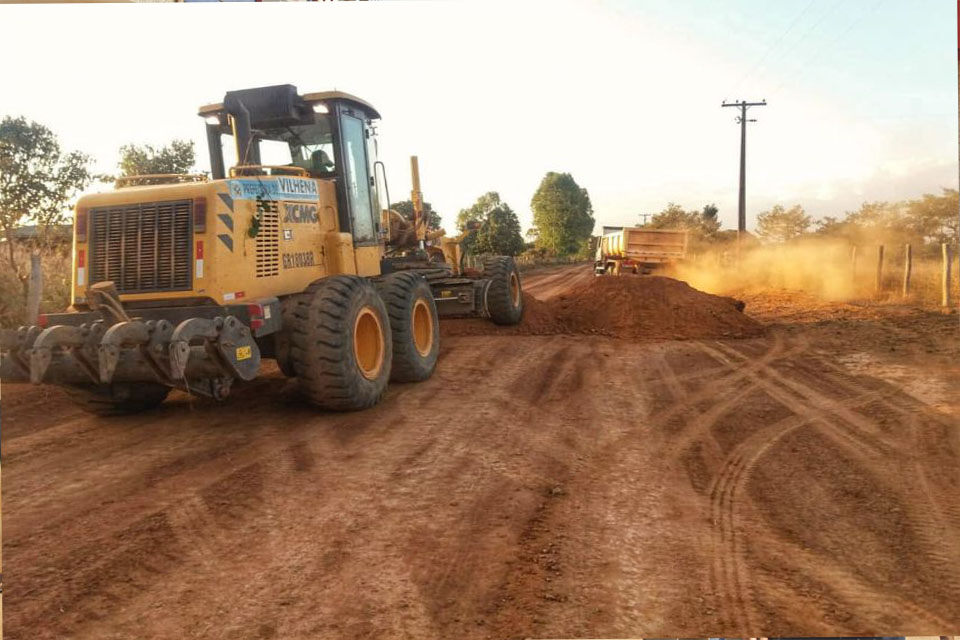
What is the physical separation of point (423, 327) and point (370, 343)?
1.55 meters

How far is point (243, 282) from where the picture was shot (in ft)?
17.8

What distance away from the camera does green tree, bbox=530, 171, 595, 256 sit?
61.9ft

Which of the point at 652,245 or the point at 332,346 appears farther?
the point at 652,245

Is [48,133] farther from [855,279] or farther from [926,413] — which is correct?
[855,279]

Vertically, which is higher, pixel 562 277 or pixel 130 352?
pixel 130 352

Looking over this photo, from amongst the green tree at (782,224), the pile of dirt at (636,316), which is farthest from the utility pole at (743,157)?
the pile of dirt at (636,316)

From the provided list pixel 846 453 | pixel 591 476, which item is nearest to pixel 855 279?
pixel 846 453

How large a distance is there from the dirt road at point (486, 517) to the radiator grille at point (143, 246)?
4.49ft

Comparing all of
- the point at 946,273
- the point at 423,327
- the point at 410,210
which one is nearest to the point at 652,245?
the point at 946,273

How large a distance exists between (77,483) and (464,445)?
110 inches

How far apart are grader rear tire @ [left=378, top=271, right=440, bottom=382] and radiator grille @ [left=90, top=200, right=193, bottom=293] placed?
2.42m

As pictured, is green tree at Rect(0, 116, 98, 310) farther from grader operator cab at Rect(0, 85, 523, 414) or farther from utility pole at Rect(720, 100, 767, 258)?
utility pole at Rect(720, 100, 767, 258)

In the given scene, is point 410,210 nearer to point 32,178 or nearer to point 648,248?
point 32,178

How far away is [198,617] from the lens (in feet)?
9.31
